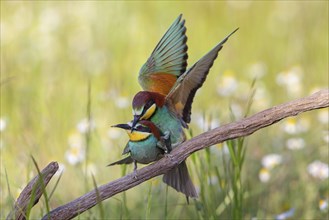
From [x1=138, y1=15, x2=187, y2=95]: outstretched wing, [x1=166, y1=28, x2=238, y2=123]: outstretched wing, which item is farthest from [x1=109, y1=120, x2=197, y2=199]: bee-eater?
[x1=138, y1=15, x2=187, y2=95]: outstretched wing

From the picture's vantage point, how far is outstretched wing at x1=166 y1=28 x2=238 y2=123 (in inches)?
86.4

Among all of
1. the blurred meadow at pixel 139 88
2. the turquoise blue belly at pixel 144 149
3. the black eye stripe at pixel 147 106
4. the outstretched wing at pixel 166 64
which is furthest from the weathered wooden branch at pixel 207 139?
the blurred meadow at pixel 139 88

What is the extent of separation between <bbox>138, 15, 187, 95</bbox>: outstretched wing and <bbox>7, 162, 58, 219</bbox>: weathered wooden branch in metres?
0.41

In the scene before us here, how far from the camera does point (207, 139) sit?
2.17 m

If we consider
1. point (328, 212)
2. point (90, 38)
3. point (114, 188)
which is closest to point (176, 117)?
point (114, 188)

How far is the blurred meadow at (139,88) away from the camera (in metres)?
3.36

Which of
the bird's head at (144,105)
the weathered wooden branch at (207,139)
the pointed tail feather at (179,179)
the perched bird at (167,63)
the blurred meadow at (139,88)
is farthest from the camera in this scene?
the blurred meadow at (139,88)

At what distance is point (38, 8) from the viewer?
5.91 metres

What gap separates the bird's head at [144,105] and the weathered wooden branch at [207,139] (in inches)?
5.0

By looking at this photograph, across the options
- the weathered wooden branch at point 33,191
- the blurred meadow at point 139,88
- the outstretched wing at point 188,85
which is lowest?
the weathered wooden branch at point 33,191

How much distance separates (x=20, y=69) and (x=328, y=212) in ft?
8.57

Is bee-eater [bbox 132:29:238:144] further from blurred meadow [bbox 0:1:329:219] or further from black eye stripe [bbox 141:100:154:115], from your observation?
blurred meadow [bbox 0:1:329:219]

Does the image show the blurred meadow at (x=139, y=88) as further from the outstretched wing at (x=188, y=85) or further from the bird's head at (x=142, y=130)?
the bird's head at (x=142, y=130)

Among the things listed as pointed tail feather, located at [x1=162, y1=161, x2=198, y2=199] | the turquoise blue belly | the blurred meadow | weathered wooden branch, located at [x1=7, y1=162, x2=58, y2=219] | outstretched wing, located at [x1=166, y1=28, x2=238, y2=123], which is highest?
the blurred meadow
